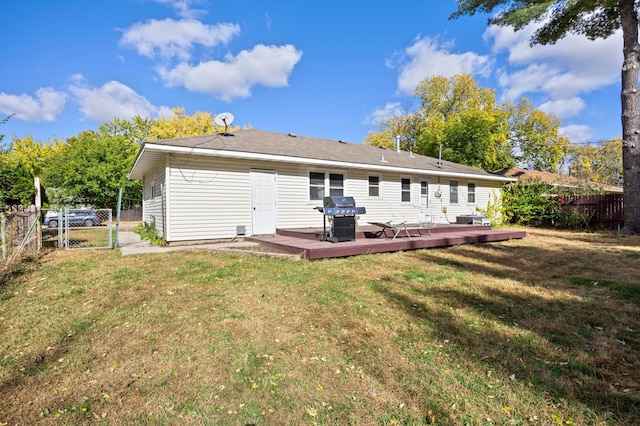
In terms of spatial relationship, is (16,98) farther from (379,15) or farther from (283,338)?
(283,338)

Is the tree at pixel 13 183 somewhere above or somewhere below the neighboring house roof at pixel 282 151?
below

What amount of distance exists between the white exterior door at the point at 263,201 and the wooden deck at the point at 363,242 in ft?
1.09

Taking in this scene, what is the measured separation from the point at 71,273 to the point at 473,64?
34.4m

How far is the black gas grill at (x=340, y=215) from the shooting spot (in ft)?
24.7

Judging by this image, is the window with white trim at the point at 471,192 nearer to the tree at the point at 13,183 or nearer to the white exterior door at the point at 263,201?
the white exterior door at the point at 263,201

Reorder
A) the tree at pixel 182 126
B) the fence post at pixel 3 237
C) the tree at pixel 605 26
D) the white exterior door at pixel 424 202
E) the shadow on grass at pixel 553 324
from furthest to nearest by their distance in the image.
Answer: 1. the tree at pixel 182 126
2. the white exterior door at pixel 424 202
3. the tree at pixel 605 26
4. the fence post at pixel 3 237
5. the shadow on grass at pixel 553 324

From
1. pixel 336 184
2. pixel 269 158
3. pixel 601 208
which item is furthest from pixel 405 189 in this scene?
pixel 601 208

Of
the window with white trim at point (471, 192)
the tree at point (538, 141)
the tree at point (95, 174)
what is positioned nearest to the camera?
the window with white trim at point (471, 192)

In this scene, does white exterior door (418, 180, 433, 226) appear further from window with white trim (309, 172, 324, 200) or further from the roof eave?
window with white trim (309, 172, 324, 200)

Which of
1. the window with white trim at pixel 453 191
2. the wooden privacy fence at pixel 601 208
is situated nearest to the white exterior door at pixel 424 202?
the window with white trim at pixel 453 191

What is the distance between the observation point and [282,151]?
10234 millimetres

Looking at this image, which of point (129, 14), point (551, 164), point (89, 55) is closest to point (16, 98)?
point (89, 55)

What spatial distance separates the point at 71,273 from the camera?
5.52 m

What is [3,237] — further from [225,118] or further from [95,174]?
[95,174]
